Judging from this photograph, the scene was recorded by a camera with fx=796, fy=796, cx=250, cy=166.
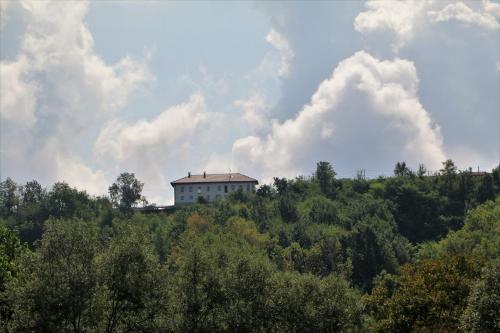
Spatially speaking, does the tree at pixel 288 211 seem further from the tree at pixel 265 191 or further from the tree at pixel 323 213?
the tree at pixel 265 191

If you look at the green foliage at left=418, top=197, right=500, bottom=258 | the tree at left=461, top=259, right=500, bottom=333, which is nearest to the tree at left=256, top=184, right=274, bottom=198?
the green foliage at left=418, top=197, right=500, bottom=258

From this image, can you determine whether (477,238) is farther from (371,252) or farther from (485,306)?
(485,306)

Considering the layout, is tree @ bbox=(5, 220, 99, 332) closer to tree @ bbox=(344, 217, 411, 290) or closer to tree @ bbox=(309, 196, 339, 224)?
tree @ bbox=(344, 217, 411, 290)

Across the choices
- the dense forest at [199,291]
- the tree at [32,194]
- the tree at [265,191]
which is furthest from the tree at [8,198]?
the dense forest at [199,291]

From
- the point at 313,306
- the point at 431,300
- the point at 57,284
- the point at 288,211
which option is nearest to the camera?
the point at 57,284

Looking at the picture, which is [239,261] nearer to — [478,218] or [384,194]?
[478,218]

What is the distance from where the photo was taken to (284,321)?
6456cm

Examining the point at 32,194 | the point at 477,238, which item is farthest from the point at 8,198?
the point at 477,238

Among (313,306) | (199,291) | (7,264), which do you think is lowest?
(313,306)

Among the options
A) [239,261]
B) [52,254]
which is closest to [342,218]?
[239,261]

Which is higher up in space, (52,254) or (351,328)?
(52,254)

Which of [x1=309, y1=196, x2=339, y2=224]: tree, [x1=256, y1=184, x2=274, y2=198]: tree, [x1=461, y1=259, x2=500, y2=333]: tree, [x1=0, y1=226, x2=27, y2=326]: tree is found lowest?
[x1=461, y1=259, x2=500, y2=333]: tree

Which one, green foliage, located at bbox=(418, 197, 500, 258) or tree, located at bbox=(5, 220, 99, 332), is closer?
tree, located at bbox=(5, 220, 99, 332)

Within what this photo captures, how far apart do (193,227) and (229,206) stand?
2083 cm
